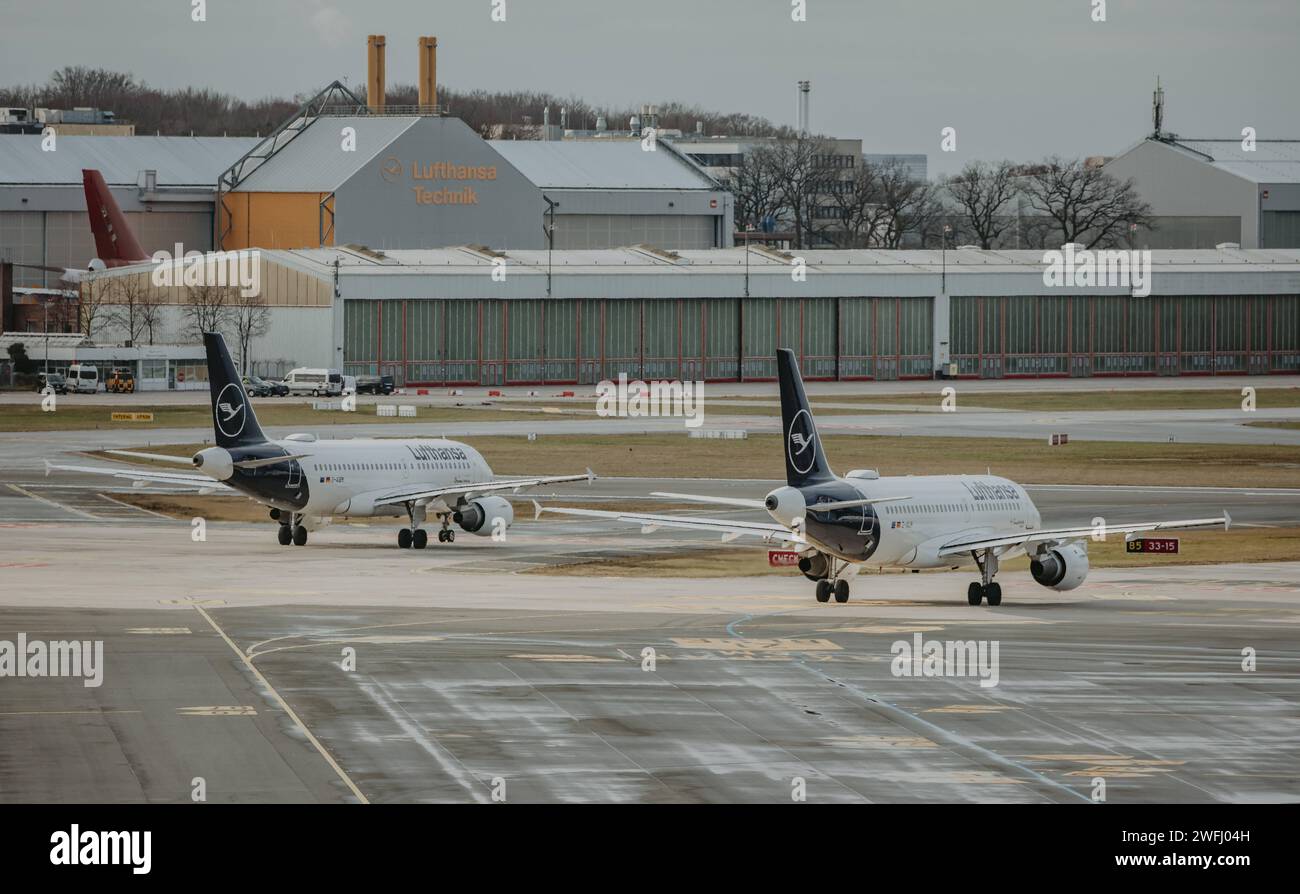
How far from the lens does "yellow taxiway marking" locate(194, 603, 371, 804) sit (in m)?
35.3

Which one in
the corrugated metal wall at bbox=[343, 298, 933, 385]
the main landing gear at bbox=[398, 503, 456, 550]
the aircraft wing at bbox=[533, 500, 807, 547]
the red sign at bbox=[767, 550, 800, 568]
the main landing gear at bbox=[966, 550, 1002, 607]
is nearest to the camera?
the aircraft wing at bbox=[533, 500, 807, 547]

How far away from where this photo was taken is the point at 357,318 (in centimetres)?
A: 18175

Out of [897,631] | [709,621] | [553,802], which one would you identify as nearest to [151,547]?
[709,621]

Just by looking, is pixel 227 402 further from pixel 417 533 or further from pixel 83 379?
pixel 83 379

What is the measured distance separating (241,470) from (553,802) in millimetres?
42878

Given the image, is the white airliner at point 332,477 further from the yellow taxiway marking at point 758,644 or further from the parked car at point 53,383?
the parked car at point 53,383

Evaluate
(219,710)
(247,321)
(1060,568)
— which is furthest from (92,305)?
(219,710)

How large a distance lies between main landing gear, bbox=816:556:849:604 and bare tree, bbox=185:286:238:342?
124m

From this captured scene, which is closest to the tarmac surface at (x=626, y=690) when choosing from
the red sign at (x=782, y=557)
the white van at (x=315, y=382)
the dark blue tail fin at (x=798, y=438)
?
the red sign at (x=782, y=557)

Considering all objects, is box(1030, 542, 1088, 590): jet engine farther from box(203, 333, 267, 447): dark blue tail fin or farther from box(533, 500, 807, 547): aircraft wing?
box(203, 333, 267, 447): dark blue tail fin

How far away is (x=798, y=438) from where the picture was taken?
60.3 m

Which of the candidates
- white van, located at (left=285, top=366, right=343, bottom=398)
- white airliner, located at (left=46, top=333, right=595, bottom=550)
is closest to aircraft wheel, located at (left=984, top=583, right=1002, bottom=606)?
white airliner, located at (left=46, top=333, right=595, bottom=550)

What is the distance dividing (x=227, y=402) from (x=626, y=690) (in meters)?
34.1
